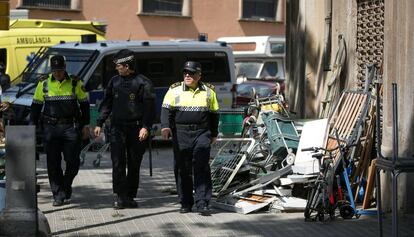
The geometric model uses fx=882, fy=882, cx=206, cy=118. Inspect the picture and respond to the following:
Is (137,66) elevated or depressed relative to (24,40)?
depressed

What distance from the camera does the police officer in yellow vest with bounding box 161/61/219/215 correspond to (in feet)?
31.6

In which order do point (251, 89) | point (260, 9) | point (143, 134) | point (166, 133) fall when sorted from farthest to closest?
point (260, 9)
point (251, 89)
point (143, 134)
point (166, 133)

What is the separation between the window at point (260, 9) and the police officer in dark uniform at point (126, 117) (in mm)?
28538

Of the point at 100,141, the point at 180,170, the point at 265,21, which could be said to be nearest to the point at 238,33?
the point at 265,21

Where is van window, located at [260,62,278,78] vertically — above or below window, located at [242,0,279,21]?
below

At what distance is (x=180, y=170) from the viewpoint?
32.1 ft

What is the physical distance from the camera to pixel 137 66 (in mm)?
18156

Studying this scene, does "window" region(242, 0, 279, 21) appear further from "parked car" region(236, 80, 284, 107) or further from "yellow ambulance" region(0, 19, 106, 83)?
"yellow ambulance" region(0, 19, 106, 83)

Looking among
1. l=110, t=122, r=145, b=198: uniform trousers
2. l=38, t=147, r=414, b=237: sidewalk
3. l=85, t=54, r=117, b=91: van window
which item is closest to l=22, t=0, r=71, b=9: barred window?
l=85, t=54, r=117, b=91: van window

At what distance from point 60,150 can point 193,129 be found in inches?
69.8

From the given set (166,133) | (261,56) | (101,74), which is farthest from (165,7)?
(166,133)

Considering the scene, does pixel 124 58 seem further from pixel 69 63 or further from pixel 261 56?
pixel 261 56

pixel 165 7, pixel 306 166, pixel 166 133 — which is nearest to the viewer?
pixel 306 166

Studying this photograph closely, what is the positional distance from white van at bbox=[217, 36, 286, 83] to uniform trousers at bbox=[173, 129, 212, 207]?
18.6m
